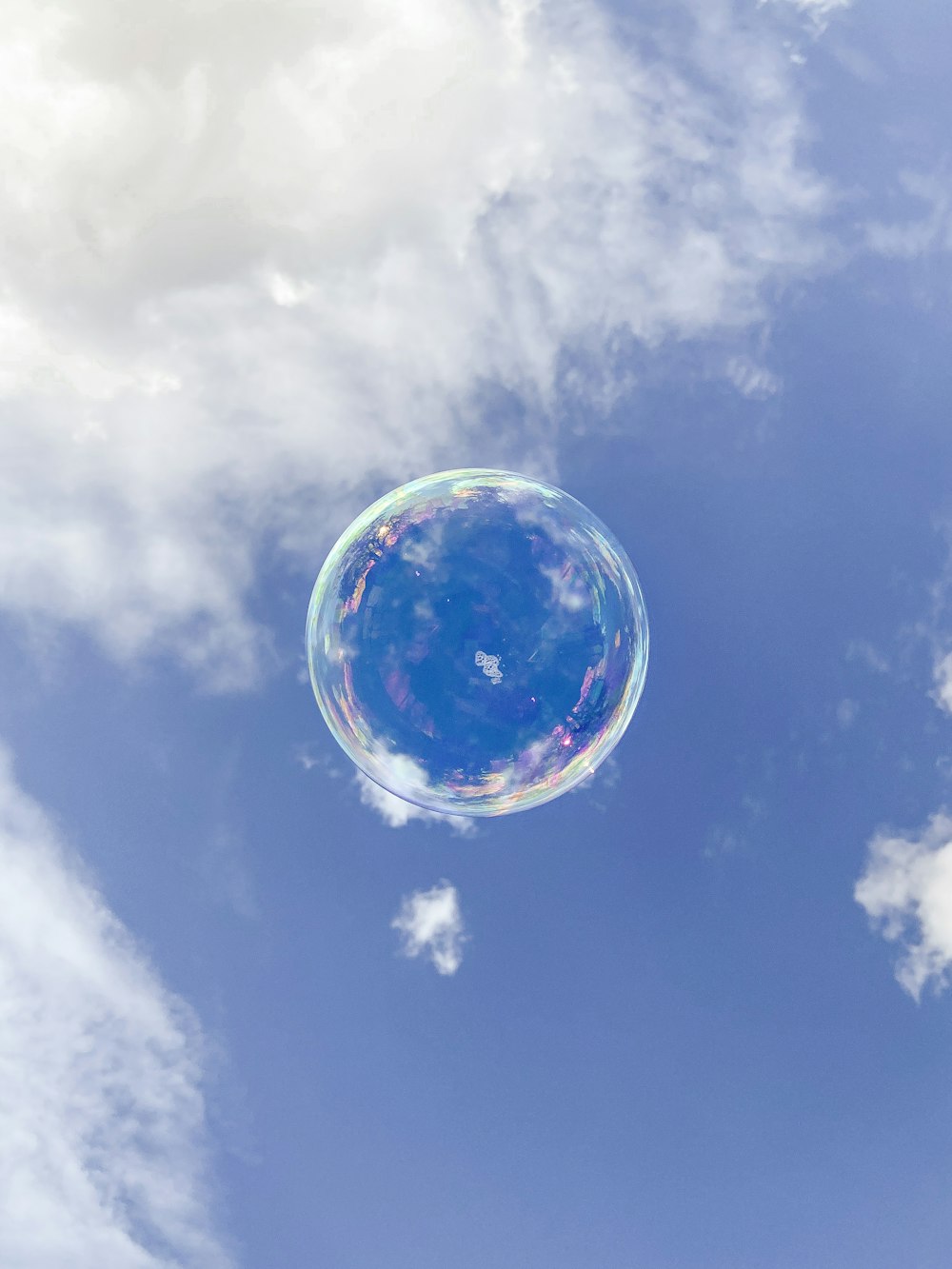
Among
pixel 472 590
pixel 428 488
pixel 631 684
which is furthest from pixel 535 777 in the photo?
pixel 428 488

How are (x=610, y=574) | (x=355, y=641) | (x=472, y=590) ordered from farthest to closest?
(x=610, y=574) → (x=355, y=641) → (x=472, y=590)

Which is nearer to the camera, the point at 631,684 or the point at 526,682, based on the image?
the point at 526,682

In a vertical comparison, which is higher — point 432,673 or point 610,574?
point 610,574

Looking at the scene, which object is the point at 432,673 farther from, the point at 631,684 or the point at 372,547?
the point at 631,684

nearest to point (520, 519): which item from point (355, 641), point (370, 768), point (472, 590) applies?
point (472, 590)

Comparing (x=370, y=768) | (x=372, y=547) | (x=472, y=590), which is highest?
(x=372, y=547)

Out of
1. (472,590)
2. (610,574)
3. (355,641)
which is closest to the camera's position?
(472,590)
